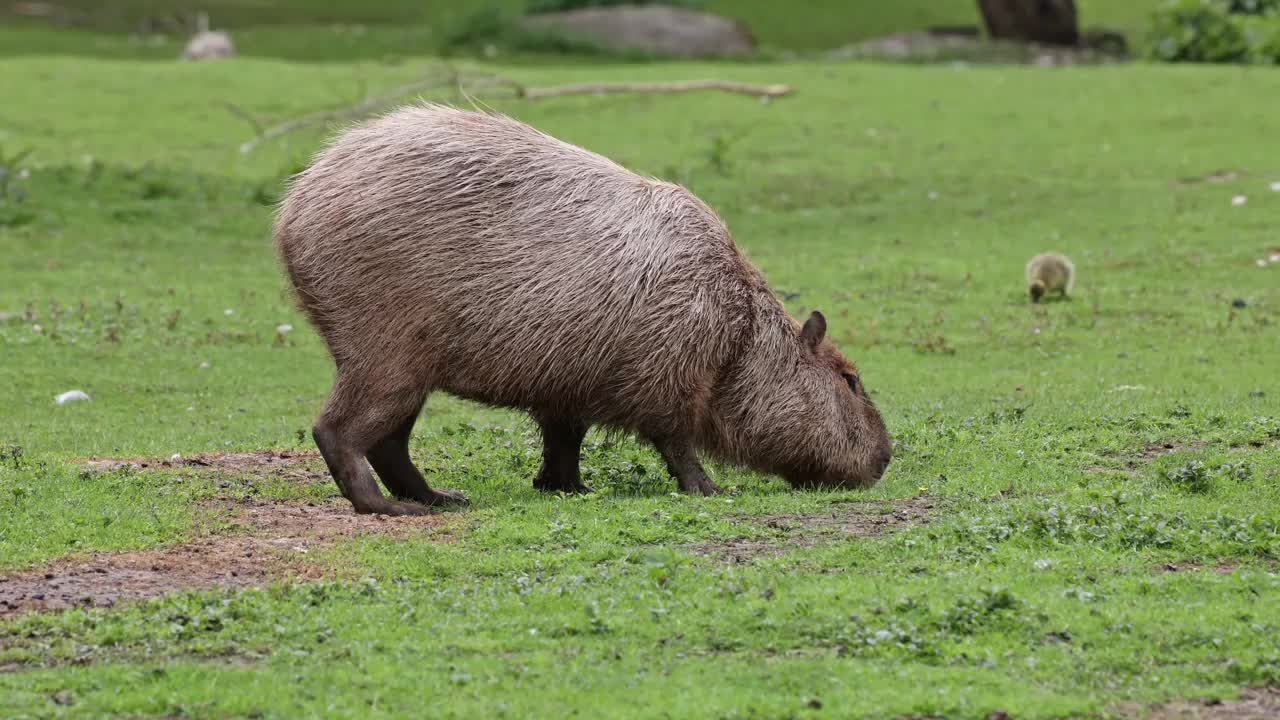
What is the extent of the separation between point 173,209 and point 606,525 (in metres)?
11.4

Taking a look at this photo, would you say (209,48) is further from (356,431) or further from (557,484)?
(356,431)

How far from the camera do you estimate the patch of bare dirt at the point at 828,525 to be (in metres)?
6.61

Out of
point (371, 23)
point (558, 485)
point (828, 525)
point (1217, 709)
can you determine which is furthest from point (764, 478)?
point (371, 23)

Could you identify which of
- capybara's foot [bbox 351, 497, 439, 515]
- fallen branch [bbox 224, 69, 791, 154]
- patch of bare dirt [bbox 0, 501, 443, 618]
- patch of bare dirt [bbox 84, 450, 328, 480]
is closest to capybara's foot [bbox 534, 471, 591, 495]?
capybara's foot [bbox 351, 497, 439, 515]

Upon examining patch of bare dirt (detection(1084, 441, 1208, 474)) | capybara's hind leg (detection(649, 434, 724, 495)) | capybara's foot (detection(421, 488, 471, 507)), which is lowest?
capybara's foot (detection(421, 488, 471, 507))

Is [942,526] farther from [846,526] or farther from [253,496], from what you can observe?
[253,496]

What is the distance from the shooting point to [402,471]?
7.89 m

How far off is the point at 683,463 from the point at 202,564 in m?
2.38

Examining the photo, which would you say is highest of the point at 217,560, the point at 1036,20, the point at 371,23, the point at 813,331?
the point at 1036,20

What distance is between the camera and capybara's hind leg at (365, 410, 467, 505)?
7.86 metres

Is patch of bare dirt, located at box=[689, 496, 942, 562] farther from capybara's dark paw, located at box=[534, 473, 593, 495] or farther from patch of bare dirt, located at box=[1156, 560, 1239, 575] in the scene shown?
capybara's dark paw, located at box=[534, 473, 593, 495]

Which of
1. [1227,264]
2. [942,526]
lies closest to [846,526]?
[942,526]

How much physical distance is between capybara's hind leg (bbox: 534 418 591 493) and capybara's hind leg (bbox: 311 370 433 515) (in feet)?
2.75

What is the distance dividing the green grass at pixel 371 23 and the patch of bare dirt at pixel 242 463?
63.3 ft
